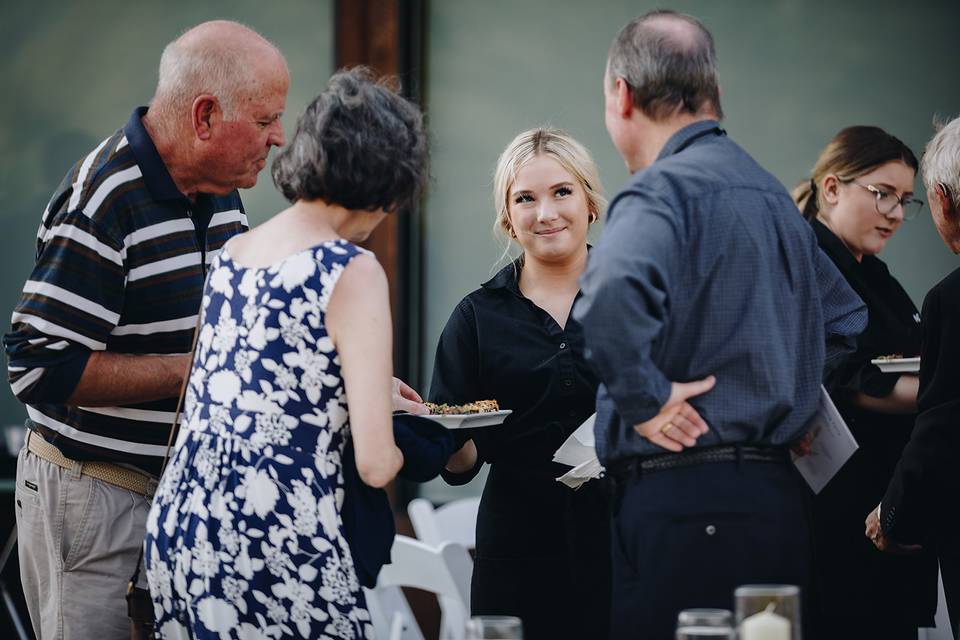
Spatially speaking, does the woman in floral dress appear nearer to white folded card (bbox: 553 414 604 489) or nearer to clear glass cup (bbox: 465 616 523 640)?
clear glass cup (bbox: 465 616 523 640)

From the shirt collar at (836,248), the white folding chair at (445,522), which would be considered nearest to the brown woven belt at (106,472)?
the white folding chair at (445,522)

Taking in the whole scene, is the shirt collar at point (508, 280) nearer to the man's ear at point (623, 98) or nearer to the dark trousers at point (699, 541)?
the man's ear at point (623, 98)

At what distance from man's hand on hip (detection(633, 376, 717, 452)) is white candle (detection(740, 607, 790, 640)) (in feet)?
1.99

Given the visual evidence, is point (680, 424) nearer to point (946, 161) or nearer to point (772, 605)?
point (772, 605)

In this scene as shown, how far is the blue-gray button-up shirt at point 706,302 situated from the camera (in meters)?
2.06

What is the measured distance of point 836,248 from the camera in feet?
11.1

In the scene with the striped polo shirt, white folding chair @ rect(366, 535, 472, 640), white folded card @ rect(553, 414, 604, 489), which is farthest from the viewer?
white folding chair @ rect(366, 535, 472, 640)

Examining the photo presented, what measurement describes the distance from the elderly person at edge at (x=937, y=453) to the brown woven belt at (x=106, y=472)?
1612mm

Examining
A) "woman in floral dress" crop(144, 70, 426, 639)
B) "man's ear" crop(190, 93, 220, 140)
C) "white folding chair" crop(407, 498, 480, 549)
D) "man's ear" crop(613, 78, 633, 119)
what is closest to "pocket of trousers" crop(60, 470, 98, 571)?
"woman in floral dress" crop(144, 70, 426, 639)

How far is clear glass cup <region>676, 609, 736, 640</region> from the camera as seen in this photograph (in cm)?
154

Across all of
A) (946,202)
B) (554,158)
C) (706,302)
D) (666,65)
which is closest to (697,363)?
(706,302)

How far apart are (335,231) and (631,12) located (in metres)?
2.92

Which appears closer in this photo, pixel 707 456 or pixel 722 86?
pixel 707 456

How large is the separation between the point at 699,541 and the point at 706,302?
1.41ft
